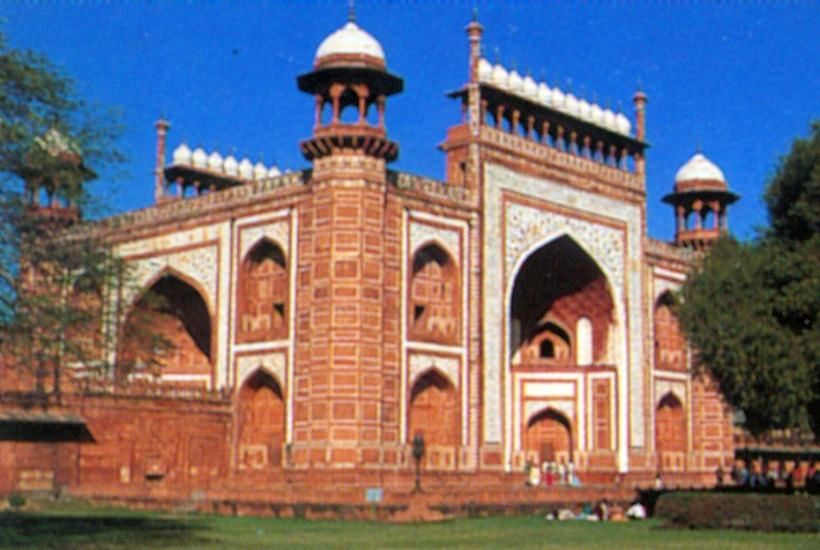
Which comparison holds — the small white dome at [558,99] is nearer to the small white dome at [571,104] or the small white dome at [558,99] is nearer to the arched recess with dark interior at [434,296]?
the small white dome at [571,104]

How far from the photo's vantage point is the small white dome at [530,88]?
98.1 ft

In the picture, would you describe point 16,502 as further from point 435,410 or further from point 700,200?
point 700,200

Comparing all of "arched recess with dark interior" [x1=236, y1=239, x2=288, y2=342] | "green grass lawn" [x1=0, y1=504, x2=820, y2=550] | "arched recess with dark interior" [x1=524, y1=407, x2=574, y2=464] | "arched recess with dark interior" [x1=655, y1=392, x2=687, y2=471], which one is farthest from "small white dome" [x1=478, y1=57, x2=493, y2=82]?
"green grass lawn" [x1=0, y1=504, x2=820, y2=550]

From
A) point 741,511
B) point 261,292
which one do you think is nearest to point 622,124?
point 261,292

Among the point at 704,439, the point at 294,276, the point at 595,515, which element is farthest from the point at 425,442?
the point at 704,439

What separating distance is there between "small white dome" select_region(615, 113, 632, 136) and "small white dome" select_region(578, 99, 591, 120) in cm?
120

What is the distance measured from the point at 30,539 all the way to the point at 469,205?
16020mm

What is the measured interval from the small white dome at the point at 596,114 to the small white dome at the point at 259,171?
1055 centimetres

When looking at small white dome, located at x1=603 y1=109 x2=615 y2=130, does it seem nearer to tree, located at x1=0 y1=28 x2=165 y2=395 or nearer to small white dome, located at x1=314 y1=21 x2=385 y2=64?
small white dome, located at x1=314 y1=21 x2=385 y2=64

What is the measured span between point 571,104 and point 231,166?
1079 centimetres

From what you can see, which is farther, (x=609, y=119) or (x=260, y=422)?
(x=609, y=119)

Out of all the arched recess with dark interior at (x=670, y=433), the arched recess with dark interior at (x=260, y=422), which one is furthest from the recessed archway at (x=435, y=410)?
the arched recess with dark interior at (x=670, y=433)

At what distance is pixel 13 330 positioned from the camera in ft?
38.7

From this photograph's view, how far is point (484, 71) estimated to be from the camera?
28.9 m
